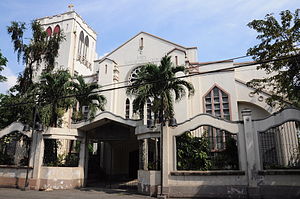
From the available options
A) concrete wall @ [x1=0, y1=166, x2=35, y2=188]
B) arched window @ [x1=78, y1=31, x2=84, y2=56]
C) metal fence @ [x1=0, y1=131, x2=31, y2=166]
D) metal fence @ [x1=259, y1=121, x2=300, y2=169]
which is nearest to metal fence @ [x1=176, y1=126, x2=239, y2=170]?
metal fence @ [x1=259, y1=121, x2=300, y2=169]

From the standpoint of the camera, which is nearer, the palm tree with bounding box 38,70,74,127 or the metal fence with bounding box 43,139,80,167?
the metal fence with bounding box 43,139,80,167

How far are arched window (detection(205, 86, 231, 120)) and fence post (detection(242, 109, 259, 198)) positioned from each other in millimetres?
7955

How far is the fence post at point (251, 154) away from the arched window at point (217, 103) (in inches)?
313

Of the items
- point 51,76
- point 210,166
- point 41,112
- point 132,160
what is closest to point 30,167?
point 41,112

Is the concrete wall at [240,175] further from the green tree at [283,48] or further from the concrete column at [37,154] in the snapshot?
the concrete column at [37,154]

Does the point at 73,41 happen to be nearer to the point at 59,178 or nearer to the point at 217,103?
the point at 217,103

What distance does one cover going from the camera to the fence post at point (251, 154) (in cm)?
987

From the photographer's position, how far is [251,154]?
10.2 m

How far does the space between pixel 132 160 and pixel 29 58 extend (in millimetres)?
11362

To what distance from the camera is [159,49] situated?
21.4m

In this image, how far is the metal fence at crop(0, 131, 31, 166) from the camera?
15070 mm

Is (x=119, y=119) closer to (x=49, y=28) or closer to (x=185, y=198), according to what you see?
(x=185, y=198)

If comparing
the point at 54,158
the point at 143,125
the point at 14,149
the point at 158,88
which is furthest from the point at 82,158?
the point at 158,88

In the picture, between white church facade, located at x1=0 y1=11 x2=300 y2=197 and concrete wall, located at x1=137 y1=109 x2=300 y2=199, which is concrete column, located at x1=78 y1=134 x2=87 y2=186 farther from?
concrete wall, located at x1=137 y1=109 x2=300 y2=199
